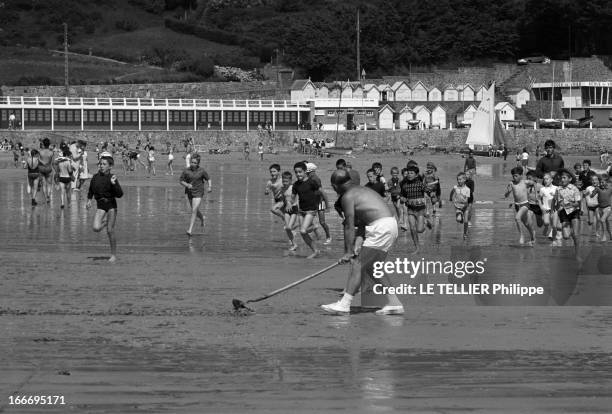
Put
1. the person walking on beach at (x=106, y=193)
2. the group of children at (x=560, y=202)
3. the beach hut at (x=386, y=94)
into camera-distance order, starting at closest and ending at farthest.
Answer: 1. the person walking on beach at (x=106, y=193)
2. the group of children at (x=560, y=202)
3. the beach hut at (x=386, y=94)

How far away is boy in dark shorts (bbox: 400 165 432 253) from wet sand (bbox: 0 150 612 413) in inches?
18.5

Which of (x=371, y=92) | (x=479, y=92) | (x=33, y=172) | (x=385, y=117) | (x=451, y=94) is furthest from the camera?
(x=479, y=92)

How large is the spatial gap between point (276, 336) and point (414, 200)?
8.27 meters

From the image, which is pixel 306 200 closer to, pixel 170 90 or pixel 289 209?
pixel 289 209

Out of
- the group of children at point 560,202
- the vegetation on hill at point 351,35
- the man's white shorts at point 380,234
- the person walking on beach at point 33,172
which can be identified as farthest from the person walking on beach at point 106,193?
the vegetation on hill at point 351,35

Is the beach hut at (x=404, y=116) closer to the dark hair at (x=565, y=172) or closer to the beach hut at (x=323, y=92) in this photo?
the beach hut at (x=323, y=92)

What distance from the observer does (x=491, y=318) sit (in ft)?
41.2

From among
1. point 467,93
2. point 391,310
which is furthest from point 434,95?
point 391,310

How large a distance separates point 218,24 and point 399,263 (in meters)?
114

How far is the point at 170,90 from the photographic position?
98.4 metres

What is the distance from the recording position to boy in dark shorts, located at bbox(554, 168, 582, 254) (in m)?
19.4

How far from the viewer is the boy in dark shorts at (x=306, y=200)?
59.0ft

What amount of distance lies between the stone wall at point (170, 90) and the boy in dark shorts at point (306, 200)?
256 feet

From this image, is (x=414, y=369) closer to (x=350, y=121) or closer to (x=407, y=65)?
(x=350, y=121)
